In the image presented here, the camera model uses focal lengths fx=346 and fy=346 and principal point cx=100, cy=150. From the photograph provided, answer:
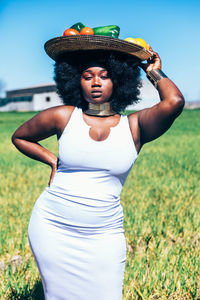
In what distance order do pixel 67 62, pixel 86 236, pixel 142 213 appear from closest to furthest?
pixel 86 236 → pixel 67 62 → pixel 142 213

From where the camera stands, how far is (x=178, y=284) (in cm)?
271

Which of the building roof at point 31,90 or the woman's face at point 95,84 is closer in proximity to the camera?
the woman's face at point 95,84

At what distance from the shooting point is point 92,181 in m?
1.83

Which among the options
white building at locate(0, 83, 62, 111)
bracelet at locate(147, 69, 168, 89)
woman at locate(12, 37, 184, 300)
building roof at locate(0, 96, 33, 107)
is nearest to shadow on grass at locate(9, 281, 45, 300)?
woman at locate(12, 37, 184, 300)

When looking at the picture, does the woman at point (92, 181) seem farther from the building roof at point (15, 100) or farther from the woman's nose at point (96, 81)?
the building roof at point (15, 100)

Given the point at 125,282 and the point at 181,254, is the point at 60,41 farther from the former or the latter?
the point at 181,254

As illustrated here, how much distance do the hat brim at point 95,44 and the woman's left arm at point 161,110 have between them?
4.1 inches

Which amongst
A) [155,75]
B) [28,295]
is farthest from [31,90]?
[155,75]

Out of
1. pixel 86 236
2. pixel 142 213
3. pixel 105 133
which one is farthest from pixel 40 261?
pixel 142 213

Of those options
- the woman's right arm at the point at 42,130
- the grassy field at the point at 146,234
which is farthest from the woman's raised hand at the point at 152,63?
the grassy field at the point at 146,234

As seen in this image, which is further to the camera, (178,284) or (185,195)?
(185,195)

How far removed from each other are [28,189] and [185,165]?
3793 mm

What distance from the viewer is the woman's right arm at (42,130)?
1927mm

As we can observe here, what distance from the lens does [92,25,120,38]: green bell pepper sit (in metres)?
1.93
